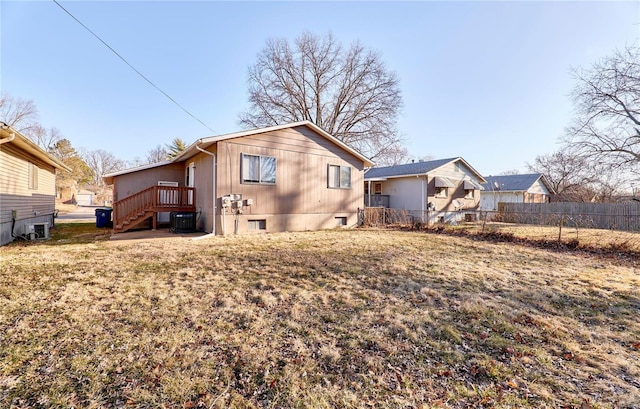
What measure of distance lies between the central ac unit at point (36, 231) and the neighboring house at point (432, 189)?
48.2 feet

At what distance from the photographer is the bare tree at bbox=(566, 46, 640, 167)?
1187cm

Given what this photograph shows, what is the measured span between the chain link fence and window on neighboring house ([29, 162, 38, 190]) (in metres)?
13.4

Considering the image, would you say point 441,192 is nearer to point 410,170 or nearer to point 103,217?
point 410,170

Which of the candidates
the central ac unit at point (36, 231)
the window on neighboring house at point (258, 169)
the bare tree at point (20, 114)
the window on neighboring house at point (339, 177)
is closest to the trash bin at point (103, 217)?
the central ac unit at point (36, 231)

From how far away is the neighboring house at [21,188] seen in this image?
814 cm

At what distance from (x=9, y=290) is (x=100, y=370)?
10.8 feet

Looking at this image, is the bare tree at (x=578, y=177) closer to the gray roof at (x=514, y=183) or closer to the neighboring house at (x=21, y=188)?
Answer: the gray roof at (x=514, y=183)

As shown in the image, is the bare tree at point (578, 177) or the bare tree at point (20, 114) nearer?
the bare tree at point (578, 177)

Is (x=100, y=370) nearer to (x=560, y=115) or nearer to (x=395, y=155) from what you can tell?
(x=560, y=115)

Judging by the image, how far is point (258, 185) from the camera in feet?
35.0

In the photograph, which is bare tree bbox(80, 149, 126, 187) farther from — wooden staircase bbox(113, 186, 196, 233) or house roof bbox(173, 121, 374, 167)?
house roof bbox(173, 121, 374, 167)

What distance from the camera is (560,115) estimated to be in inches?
566

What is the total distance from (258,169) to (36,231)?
8316 mm

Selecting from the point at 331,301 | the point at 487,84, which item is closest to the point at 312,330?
the point at 331,301
